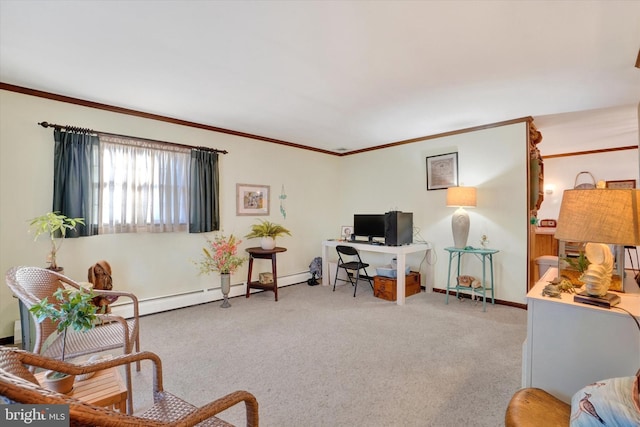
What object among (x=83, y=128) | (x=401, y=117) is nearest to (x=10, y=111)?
(x=83, y=128)

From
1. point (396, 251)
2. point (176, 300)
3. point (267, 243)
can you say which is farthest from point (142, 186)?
point (396, 251)

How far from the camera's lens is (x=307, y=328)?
310 centimetres

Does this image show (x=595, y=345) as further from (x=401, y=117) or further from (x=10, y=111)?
(x=10, y=111)

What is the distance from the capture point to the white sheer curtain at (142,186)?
126 inches

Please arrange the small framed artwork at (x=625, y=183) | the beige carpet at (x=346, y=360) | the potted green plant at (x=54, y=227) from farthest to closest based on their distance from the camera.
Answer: the small framed artwork at (x=625, y=183) → the potted green plant at (x=54, y=227) → the beige carpet at (x=346, y=360)

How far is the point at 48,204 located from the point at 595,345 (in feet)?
14.3

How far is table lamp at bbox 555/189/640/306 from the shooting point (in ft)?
4.20

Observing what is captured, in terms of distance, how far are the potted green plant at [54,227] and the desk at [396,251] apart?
3308 mm

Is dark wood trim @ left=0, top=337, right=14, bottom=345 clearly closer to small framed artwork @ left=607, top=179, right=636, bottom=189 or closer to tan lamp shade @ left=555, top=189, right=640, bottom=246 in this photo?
tan lamp shade @ left=555, top=189, right=640, bottom=246

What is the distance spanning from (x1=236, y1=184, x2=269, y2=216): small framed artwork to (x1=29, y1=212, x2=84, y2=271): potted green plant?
1851 millimetres

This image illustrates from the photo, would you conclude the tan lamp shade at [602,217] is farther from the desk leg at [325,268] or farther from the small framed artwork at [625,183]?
the small framed artwork at [625,183]

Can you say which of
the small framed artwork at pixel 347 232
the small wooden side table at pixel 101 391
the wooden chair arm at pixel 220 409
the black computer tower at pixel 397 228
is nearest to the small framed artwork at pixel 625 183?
the black computer tower at pixel 397 228

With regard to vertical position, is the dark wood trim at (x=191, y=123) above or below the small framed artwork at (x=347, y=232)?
above

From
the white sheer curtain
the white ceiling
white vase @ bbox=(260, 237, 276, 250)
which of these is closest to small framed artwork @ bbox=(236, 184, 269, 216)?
white vase @ bbox=(260, 237, 276, 250)
